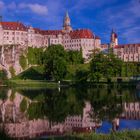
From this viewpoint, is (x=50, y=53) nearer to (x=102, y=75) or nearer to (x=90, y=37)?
(x=102, y=75)

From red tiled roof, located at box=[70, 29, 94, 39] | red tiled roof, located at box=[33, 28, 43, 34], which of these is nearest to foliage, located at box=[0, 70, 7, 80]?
red tiled roof, located at box=[33, 28, 43, 34]

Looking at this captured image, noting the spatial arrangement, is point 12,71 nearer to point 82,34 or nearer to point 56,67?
point 56,67

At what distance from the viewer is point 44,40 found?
11331cm

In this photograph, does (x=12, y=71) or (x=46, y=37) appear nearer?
(x=12, y=71)

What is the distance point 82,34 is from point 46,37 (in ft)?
37.2

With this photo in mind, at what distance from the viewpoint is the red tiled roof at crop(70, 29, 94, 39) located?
11293cm

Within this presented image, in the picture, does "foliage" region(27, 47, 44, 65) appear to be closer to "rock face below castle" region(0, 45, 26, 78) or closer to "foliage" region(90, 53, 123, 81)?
"rock face below castle" region(0, 45, 26, 78)

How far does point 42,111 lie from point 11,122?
4769mm

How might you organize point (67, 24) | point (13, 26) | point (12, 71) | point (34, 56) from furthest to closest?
point (67, 24) < point (13, 26) < point (34, 56) < point (12, 71)

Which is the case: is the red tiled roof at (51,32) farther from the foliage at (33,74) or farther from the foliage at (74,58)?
the foliage at (33,74)

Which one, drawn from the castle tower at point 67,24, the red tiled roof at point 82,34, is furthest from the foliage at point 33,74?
the castle tower at point 67,24

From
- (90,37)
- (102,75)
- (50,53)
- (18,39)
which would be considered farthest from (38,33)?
(102,75)

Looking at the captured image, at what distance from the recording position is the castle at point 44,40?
311 ft

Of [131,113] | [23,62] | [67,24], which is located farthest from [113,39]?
[131,113]
